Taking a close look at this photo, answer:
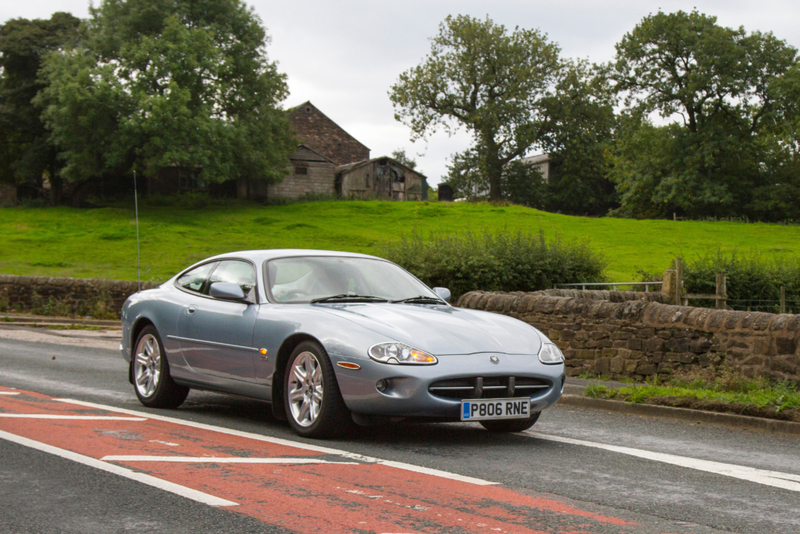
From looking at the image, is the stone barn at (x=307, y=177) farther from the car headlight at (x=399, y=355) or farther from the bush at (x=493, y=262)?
the car headlight at (x=399, y=355)

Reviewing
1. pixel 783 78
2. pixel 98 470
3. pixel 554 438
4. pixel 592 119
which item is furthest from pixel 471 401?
pixel 592 119

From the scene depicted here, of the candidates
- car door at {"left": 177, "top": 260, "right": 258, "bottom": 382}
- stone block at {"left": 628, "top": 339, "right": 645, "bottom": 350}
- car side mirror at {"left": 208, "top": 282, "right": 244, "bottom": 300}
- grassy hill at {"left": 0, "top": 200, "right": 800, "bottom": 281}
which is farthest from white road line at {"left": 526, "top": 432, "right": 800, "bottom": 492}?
grassy hill at {"left": 0, "top": 200, "right": 800, "bottom": 281}

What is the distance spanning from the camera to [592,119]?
241 feet

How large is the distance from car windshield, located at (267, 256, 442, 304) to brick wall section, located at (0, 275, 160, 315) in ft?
56.0

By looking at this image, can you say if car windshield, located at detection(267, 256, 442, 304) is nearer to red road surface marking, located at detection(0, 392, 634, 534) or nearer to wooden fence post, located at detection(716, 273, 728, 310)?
red road surface marking, located at detection(0, 392, 634, 534)

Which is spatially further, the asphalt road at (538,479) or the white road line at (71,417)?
the white road line at (71,417)

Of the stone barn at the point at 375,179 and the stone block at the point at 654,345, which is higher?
the stone barn at the point at 375,179

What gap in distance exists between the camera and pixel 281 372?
7164 mm

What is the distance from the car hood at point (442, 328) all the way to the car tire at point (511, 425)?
0.67m

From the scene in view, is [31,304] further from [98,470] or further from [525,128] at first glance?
[525,128]

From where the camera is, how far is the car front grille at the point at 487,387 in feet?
21.3

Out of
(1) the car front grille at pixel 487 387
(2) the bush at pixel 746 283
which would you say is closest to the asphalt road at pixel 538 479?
(1) the car front grille at pixel 487 387

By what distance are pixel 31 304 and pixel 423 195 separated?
4711 cm

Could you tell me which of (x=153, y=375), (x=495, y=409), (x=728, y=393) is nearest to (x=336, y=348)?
(x=495, y=409)
